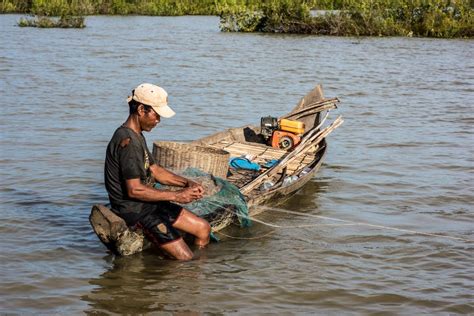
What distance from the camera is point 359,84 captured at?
1584 cm

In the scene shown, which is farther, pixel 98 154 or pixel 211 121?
pixel 211 121

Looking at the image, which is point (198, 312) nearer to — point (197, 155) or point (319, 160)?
point (197, 155)

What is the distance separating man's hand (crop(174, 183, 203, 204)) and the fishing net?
2.58 feet

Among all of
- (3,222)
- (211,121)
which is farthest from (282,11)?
(3,222)

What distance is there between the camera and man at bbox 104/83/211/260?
4.79 m

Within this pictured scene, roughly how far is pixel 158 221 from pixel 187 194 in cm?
30

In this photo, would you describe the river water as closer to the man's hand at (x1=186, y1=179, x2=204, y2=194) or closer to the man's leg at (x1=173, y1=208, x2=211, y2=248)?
the man's leg at (x1=173, y1=208, x2=211, y2=248)

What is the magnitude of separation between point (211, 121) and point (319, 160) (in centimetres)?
390

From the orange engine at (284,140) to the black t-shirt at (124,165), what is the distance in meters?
3.70

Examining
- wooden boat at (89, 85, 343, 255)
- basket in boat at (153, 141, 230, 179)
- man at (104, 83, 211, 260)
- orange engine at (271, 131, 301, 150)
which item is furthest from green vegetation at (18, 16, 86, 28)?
man at (104, 83, 211, 260)

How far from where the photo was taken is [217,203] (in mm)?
5938

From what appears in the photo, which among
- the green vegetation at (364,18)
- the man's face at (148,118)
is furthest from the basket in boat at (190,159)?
the green vegetation at (364,18)

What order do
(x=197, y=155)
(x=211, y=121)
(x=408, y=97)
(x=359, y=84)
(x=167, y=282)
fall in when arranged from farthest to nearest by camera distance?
(x=359, y=84), (x=408, y=97), (x=211, y=121), (x=197, y=155), (x=167, y=282)

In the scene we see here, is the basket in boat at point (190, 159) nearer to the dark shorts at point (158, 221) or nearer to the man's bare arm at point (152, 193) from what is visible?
the dark shorts at point (158, 221)
